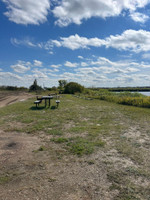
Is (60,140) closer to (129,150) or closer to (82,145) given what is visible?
(82,145)

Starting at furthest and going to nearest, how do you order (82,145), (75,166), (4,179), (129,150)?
(82,145) → (129,150) → (75,166) → (4,179)

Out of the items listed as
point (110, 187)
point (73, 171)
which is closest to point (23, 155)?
point (73, 171)

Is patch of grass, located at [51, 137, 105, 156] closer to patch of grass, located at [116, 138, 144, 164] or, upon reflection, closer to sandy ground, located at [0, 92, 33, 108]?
patch of grass, located at [116, 138, 144, 164]

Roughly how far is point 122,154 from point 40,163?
1659 mm

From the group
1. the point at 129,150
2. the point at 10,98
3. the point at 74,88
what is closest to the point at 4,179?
the point at 129,150

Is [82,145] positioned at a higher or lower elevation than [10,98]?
lower

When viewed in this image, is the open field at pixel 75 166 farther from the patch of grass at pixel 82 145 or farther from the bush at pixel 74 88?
→ the bush at pixel 74 88

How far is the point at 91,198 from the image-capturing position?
1.81 meters

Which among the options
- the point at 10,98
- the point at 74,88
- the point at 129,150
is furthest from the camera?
the point at 74,88

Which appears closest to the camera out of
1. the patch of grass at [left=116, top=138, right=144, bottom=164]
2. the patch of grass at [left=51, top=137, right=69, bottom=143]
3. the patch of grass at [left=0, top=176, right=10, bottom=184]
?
the patch of grass at [left=0, top=176, right=10, bottom=184]

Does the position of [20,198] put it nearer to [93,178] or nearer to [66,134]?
[93,178]

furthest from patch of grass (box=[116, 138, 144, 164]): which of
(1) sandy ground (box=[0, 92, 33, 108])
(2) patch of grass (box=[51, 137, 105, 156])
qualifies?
(1) sandy ground (box=[0, 92, 33, 108])

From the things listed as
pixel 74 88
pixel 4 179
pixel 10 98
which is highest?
pixel 74 88

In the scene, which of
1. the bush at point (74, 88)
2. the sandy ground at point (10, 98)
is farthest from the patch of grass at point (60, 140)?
the bush at point (74, 88)
